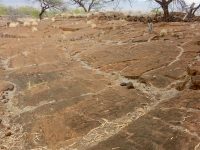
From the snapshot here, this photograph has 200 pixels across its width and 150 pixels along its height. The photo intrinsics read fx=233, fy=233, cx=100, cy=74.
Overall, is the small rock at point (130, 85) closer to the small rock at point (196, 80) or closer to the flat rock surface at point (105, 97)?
the flat rock surface at point (105, 97)

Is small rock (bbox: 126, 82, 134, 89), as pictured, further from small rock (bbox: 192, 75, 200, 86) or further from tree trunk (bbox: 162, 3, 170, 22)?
tree trunk (bbox: 162, 3, 170, 22)

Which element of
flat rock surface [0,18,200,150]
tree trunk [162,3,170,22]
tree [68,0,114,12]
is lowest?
flat rock surface [0,18,200,150]

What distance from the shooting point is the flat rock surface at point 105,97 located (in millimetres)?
1813

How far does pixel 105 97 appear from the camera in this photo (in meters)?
2.46

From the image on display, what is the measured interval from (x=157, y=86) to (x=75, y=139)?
1.17m

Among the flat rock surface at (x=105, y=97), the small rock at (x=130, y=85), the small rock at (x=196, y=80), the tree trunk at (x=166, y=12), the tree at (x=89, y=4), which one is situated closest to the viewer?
the flat rock surface at (x=105, y=97)

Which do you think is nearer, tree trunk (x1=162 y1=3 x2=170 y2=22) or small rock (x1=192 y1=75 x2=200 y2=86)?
small rock (x1=192 y1=75 x2=200 y2=86)

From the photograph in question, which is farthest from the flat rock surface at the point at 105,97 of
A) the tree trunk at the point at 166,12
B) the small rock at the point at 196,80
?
the tree trunk at the point at 166,12

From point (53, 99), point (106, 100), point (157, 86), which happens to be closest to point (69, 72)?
point (53, 99)

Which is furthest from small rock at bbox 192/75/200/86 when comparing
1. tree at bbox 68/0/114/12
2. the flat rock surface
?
tree at bbox 68/0/114/12

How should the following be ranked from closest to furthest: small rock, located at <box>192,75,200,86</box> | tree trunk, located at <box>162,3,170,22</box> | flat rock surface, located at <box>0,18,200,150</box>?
flat rock surface, located at <box>0,18,200,150</box> < small rock, located at <box>192,75,200,86</box> < tree trunk, located at <box>162,3,170,22</box>

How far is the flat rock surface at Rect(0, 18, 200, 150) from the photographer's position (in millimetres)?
1813

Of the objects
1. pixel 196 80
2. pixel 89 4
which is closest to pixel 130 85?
pixel 196 80

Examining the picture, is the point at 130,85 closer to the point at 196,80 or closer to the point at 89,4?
the point at 196,80
